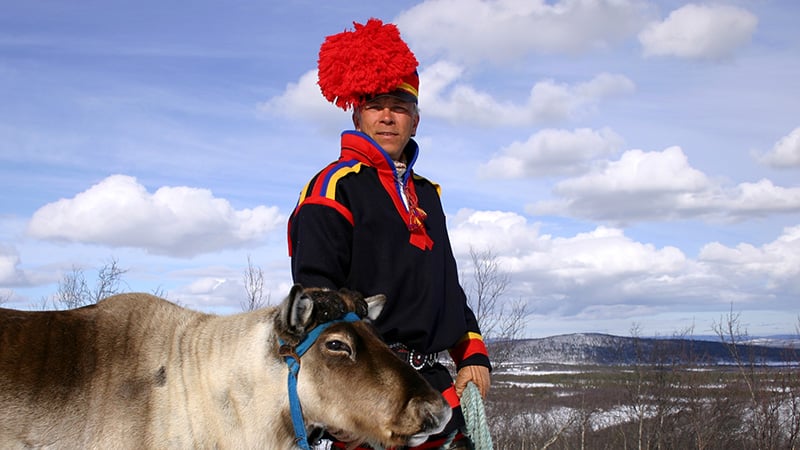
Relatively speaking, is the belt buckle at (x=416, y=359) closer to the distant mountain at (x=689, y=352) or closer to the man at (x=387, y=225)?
the man at (x=387, y=225)

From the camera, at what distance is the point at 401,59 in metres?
5.06

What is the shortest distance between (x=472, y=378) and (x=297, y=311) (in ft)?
5.40

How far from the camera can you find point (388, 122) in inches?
197

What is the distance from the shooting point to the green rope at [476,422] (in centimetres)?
468

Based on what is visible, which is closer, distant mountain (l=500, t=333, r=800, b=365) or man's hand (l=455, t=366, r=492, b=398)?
man's hand (l=455, t=366, r=492, b=398)

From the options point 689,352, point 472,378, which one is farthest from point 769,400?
point 472,378

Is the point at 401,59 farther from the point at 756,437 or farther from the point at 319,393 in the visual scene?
the point at 756,437

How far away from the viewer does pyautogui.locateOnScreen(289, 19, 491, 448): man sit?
4.43 metres

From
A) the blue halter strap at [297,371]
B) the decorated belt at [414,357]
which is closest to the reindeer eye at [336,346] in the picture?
the blue halter strap at [297,371]

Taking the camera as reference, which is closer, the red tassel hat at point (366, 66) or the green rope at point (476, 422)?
the green rope at point (476, 422)

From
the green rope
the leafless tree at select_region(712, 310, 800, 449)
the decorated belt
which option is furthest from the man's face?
the leafless tree at select_region(712, 310, 800, 449)

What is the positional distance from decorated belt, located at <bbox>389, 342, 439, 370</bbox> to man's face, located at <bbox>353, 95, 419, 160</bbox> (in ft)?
4.43

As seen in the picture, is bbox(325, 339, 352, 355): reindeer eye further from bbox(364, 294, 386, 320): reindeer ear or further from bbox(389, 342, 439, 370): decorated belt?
bbox(389, 342, 439, 370): decorated belt

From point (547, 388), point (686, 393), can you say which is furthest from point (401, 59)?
point (547, 388)
